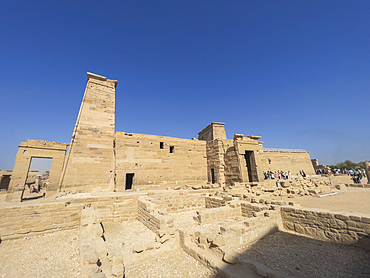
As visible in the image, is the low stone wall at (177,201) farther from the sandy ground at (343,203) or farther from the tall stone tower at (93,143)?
the sandy ground at (343,203)

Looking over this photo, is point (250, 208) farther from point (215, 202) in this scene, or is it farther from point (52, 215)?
point (52, 215)

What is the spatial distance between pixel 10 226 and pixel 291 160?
29.8 metres

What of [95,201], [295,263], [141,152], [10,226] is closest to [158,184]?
[141,152]

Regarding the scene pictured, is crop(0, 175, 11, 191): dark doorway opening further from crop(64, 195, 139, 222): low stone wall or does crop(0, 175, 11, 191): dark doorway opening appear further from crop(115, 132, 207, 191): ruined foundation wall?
crop(64, 195, 139, 222): low stone wall

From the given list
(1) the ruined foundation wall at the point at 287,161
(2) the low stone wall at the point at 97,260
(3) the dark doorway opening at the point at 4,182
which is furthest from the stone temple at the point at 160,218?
(3) the dark doorway opening at the point at 4,182

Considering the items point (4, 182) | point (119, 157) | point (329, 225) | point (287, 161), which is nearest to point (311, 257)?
point (329, 225)

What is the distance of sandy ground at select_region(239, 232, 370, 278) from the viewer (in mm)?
3629

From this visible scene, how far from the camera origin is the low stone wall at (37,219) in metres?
6.43

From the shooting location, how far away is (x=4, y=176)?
68.2ft

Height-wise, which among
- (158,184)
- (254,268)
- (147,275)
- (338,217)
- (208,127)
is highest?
(208,127)

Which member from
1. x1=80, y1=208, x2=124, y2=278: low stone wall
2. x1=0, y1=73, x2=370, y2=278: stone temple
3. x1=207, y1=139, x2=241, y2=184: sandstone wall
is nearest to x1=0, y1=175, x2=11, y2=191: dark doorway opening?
x1=0, y1=73, x2=370, y2=278: stone temple

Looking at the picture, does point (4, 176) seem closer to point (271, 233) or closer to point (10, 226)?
point (10, 226)

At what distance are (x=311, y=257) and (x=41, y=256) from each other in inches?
317

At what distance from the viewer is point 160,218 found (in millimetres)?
6035
